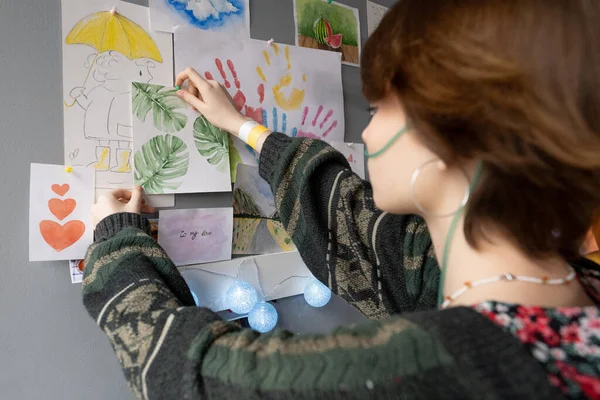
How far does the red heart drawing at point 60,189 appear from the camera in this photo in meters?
0.57

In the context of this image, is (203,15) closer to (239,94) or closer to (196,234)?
(239,94)

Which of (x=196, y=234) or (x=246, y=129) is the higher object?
(x=246, y=129)

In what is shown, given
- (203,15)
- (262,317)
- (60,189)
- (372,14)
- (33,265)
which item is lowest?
(262,317)

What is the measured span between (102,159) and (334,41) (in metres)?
0.52

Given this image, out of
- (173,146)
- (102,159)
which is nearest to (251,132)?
(173,146)

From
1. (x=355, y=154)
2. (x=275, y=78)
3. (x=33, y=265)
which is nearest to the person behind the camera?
(x=33, y=265)

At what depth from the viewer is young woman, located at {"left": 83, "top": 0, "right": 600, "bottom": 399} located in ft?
1.11

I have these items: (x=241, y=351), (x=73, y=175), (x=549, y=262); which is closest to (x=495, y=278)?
Result: (x=549, y=262)

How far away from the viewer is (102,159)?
0.60m

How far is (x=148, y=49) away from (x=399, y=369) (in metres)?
0.57

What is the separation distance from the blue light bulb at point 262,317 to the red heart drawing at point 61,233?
12.1 inches

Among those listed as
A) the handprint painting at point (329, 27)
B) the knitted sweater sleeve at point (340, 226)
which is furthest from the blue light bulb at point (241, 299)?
the handprint painting at point (329, 27)

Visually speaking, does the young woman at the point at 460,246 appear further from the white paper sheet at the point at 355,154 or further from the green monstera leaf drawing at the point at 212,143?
the white paper sheet at the point at 355,154

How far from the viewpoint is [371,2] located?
0.95 metres
